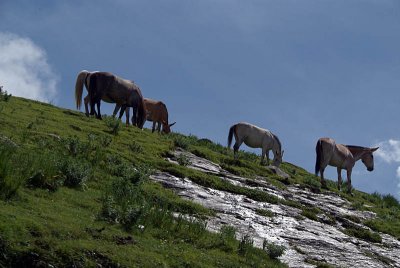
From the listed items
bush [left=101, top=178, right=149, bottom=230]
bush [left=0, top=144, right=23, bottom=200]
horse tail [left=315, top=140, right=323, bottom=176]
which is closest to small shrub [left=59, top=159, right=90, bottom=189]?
bush [left=101, top=178, right=149, bottom=230]

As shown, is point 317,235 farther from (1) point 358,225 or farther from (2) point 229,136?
(2) point 229,136

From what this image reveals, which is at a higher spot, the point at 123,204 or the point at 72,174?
the point at 72,174

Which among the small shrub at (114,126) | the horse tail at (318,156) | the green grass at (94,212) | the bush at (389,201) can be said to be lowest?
the green grass at (94,212)

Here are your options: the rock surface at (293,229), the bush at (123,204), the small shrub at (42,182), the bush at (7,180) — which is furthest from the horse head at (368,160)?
the bush at (7,180)

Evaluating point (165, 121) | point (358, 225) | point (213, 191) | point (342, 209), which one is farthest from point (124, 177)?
point (165, 121)

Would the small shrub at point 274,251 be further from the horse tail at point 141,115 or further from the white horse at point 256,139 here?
the horse tail at point 141,115

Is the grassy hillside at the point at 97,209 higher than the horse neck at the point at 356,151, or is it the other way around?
the horse neck at the point at 356,151

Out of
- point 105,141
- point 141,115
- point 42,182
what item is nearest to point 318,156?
point 141,115

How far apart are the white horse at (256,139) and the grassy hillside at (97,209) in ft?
33.8

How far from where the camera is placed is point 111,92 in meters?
30.0

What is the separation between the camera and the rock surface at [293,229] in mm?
14875

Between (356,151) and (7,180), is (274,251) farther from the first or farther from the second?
(356,151)

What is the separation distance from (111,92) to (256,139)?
681cm

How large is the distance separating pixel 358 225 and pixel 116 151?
281 inches
